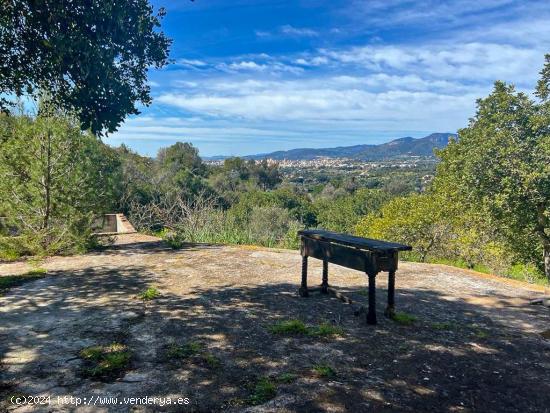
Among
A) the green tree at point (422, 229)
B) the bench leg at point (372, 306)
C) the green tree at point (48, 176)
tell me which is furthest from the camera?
the green tree at point (422, 229)

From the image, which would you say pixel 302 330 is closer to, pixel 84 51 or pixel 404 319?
pixel 404 319

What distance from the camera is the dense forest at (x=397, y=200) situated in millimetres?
9180

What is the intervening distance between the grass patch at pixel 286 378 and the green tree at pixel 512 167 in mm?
13991

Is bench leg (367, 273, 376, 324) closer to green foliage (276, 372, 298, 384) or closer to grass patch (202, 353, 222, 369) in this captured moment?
green foliage (276, 372, 298, 384)

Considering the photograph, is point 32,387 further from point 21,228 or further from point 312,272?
point 21,228

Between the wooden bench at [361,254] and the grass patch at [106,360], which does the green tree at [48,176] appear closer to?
the grass patch at [106,360]

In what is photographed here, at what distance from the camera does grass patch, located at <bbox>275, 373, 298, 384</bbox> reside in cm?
347

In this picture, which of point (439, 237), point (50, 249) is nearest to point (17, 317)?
point (50, 249)

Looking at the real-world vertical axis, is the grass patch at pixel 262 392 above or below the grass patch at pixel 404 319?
above

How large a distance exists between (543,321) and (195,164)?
56984 mm

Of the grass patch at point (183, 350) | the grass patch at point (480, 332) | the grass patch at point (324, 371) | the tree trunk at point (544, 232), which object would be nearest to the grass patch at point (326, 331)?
the grass patch at point (324, 371)

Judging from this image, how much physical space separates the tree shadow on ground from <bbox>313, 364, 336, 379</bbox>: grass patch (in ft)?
0.16

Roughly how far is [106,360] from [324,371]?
2.08 meters

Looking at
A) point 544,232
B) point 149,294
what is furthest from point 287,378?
point 544,232
